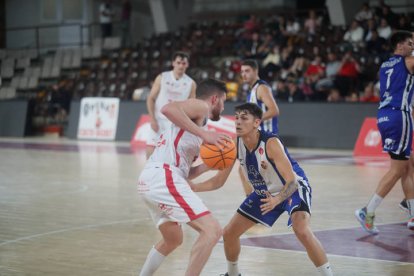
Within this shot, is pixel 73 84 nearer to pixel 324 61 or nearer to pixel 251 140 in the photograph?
pixel 324 61

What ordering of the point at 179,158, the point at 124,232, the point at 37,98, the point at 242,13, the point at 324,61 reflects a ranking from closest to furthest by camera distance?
the point at 179,158, the point at 124,232, the point at 324,61, the point at 37,98, the point at 242,13

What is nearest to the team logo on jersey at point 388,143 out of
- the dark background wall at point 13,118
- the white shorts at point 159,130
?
the white shorts at point 159,130

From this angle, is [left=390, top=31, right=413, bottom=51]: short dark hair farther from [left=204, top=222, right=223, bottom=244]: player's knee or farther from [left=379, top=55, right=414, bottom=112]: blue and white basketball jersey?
[left=204, top=222, right=223, bottom=244]: player's knee

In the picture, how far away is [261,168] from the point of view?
586 centimetres

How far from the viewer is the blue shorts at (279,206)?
584cm

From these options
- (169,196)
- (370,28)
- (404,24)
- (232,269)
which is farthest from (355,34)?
(169,196)

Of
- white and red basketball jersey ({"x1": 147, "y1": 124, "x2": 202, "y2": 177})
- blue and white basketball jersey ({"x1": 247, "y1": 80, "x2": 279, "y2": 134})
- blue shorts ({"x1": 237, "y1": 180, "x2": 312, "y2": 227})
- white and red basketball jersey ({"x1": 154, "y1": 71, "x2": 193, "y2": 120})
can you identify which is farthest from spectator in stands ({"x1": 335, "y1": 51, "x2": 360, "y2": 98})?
white and red basketball jersey ({"x1": 147, "y1": 124, "x2": 202, "y2": 177})

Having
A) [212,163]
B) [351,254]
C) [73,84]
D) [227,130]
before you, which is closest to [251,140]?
[212,163]

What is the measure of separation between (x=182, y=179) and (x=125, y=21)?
24.9 m

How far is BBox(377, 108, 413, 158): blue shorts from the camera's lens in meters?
7.96

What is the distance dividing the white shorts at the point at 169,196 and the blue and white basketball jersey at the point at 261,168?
2.07 ft

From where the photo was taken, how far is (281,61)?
71.4 ft

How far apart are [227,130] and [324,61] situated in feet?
12.2

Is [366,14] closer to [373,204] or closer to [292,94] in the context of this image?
[292,94]
